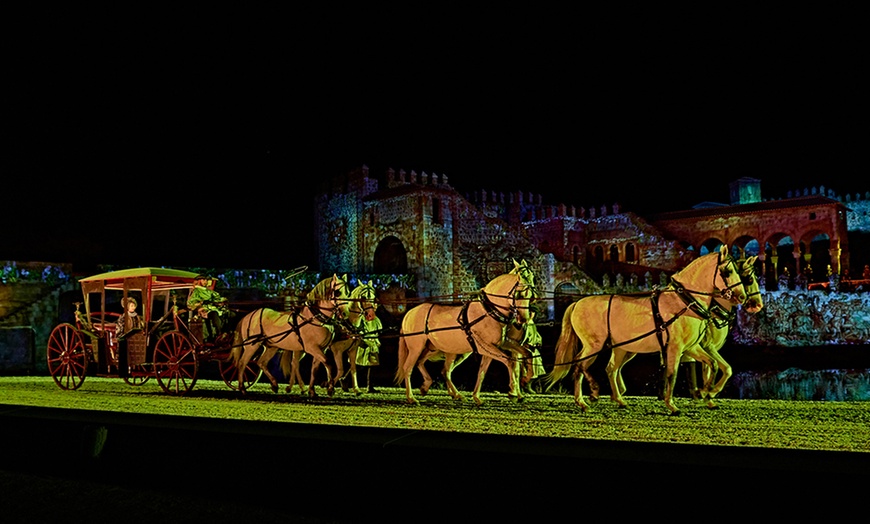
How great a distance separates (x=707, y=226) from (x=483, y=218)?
11.3 m

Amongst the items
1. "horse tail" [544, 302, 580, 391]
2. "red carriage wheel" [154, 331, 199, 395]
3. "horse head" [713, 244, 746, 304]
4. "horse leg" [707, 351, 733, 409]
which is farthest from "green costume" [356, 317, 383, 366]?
"horse head" [713, 244, 746, 304]

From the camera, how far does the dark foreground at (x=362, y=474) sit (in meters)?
2.83

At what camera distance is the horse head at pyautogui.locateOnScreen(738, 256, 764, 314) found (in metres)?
6.93

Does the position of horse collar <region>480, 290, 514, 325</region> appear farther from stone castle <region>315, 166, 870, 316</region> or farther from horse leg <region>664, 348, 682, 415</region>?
stone castle <region>315, 166, 870, 316</region>

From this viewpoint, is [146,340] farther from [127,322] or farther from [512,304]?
[512,304]

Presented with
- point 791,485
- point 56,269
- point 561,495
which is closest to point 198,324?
point 561,495

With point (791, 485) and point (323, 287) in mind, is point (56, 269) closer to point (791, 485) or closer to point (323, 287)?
point (323, 287)

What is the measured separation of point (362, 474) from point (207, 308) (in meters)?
7.26

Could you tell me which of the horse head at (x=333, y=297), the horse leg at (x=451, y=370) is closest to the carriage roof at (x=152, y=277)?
the horse head at (x=333, y=297)

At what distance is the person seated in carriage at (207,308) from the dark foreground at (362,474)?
4.98 meters

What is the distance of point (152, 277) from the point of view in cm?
1056

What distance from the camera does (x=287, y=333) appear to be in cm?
954

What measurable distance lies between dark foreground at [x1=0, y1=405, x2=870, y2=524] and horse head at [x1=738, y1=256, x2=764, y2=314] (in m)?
4.02

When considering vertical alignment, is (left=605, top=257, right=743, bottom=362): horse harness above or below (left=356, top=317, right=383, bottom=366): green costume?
above
